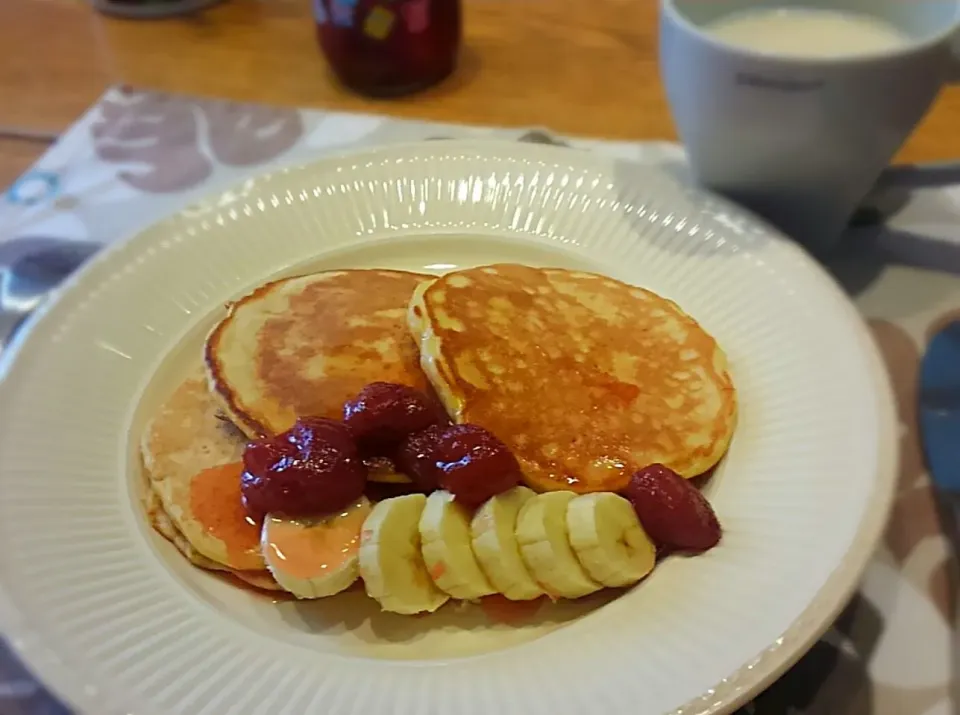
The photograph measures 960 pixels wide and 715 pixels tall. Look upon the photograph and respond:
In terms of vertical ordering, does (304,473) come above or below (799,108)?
below

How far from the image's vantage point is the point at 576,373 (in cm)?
Answer: 104

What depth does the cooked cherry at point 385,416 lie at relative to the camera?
0.95 m

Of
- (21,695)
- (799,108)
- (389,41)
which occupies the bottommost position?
(21,695)

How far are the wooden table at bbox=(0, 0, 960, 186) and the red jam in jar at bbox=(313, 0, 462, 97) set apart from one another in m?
0.04

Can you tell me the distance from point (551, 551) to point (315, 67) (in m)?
1.34

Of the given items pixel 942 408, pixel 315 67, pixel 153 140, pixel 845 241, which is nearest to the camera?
pixel 942 408

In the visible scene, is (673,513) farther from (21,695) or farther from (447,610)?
(21,695)

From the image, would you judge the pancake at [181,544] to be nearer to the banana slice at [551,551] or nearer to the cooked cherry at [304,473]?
the cooked cherry at [304,473]

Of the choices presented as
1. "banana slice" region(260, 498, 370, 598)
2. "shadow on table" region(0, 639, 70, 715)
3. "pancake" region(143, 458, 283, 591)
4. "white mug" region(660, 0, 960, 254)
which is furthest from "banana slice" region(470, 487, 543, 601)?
"white mug" region(660, 0, 960, 254)

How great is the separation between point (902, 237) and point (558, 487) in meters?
0.74

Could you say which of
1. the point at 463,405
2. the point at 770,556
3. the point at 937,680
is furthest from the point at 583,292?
the point at 937,680

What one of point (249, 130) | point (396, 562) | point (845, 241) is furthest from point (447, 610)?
point (249, 130)

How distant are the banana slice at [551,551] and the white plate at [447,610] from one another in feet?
0.12

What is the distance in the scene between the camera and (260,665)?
80 centimetres
